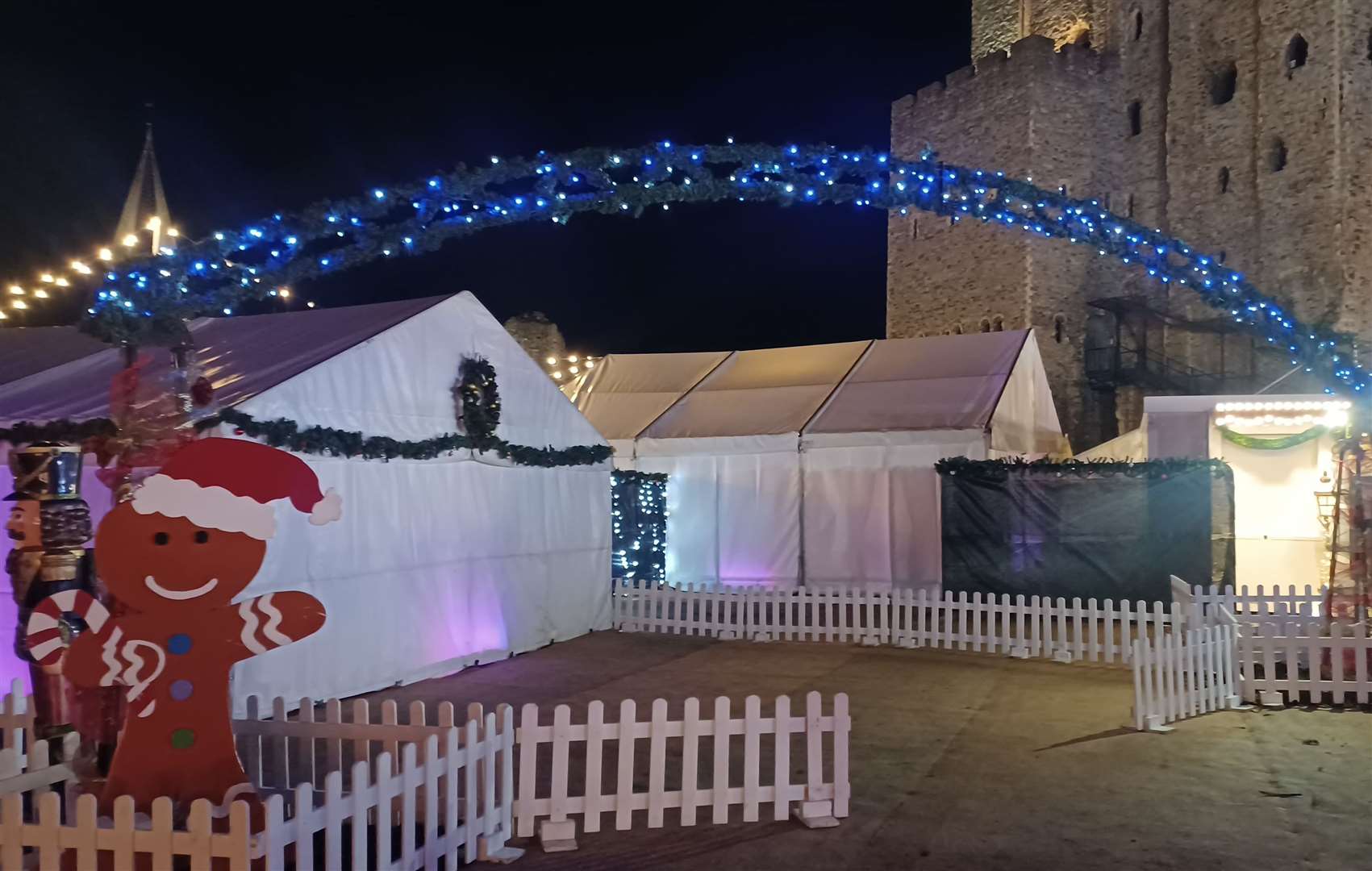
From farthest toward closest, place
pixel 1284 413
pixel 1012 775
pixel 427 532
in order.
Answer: pixel 1284 413, pixel 427 532, pixel 1012 775

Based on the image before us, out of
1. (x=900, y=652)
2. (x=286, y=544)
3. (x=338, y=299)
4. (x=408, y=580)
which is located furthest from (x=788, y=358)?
(x=338, y=299)

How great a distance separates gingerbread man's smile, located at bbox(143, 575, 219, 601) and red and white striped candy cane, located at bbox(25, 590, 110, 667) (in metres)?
0.26

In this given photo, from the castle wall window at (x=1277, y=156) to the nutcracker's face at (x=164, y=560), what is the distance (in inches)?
1035

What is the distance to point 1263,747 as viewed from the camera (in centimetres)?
586

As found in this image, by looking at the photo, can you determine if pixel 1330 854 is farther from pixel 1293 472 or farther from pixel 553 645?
pixel 1293 472

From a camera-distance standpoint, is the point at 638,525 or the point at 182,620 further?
the point at 638,525

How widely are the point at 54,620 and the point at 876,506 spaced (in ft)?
32.4

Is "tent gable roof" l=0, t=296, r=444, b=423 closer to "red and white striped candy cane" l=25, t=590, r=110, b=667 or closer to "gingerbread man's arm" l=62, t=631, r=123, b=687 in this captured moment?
"red and white striped candy cane" l=25, t=590, r=110, b=667

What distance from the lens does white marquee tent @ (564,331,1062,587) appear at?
12039 millimetres

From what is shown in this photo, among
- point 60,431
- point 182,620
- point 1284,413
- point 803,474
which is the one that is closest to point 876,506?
point 803,474

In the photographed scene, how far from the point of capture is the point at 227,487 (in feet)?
11.7

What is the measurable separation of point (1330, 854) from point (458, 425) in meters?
6.96

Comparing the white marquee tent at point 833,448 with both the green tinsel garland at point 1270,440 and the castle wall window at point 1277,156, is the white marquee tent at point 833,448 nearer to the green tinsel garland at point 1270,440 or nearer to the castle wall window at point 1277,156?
the green tinsel garland at point 1270,440

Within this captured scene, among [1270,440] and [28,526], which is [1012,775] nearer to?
A: [28,526]
